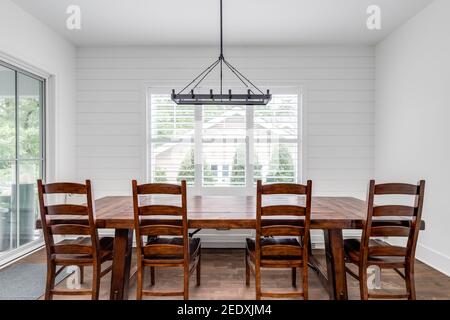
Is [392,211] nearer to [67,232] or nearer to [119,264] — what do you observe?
[119,264]

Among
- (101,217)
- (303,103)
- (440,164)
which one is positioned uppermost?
(303,103)

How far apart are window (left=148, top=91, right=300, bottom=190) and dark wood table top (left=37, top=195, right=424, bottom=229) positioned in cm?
130

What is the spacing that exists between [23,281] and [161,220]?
5.64 feet

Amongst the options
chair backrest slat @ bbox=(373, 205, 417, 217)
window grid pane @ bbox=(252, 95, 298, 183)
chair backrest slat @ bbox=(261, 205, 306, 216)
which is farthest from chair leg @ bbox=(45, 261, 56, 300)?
window grid pane @ bbox=(252, 95, 298, 183)

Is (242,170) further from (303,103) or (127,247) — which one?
(127,247)

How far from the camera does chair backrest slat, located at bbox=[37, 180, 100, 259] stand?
2047 mm

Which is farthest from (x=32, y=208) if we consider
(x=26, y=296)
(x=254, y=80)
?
(x=254, y=80)

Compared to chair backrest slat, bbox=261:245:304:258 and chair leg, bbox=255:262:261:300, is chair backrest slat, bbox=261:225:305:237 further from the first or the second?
chair leg, bbox=255:262:261:300

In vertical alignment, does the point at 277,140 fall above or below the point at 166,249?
above

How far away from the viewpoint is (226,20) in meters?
3.46

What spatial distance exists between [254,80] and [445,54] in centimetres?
213

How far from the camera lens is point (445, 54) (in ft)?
9.72

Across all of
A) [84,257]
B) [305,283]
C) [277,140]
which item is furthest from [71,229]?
[277,140]

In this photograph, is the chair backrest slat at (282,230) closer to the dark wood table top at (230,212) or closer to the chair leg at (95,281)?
the dark wood table top at (230,212)
